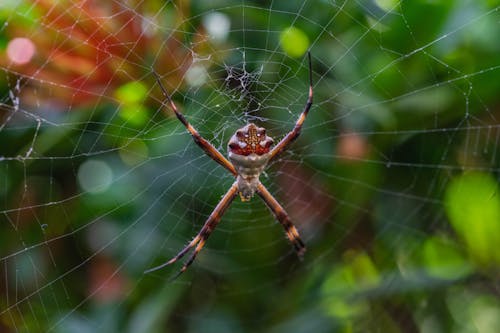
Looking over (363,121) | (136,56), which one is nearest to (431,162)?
(363,121)

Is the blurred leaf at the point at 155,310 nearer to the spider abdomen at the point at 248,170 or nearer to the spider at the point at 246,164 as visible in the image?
the spider at the point at 246,164

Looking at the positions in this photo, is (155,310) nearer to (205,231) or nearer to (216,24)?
(205,231)

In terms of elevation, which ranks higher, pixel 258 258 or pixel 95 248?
pixel 95 248

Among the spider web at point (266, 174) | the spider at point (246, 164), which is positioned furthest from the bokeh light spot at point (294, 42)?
the spider at point (246, 164)

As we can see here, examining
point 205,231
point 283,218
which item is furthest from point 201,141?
point 283,218

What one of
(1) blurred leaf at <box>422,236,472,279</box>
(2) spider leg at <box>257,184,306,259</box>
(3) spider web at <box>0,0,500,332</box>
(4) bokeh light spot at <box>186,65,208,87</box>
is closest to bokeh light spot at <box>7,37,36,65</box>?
(3) spider web at <box>0,0,500,332</box>

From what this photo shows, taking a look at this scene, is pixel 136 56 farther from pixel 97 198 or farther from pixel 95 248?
pixel 95 248

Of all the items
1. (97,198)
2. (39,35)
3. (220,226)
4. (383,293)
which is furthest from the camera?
(220,226)
